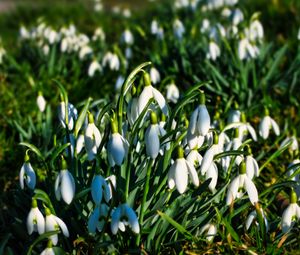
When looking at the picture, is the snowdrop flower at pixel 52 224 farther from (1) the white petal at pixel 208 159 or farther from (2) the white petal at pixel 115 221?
(1) the white petal at pixel 208 159

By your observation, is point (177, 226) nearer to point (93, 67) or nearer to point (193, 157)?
point (193, 157)

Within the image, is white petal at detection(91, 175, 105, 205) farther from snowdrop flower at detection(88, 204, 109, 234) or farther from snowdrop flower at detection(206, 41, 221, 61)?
snowdrop flower at detection(206, 41, 221, 61)

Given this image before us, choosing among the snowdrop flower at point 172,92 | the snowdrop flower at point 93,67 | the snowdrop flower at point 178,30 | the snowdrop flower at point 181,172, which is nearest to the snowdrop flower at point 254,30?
the snowdrop flower at point 178,30

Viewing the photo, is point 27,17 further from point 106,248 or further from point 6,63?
point 106,248

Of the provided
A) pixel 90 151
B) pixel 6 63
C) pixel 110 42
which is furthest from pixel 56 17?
pixel 90 151

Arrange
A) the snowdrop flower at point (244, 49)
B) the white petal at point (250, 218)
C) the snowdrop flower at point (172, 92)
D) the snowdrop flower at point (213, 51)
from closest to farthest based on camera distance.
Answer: the white petal at point (250, 218) → the snowdrop flower at point (172, 92) → the snowdrop flower at point (244, 49) → the snowdrop flower at point (213, 51)

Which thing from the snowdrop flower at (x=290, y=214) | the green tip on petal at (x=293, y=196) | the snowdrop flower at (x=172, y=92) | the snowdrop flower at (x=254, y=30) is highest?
the snowdrop flower at (x=254, y=30)

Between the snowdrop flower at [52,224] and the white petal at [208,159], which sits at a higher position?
the white petal at [208,159]
